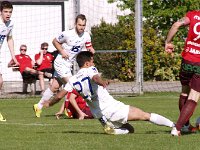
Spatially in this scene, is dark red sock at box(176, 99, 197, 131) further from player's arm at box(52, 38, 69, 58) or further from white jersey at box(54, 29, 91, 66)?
white jersey at box(54, 29, 91, 66)

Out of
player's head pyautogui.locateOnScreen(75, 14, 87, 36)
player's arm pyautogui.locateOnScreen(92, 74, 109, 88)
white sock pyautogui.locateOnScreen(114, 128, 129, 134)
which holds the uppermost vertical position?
player's head pyautogui.locateOnScreen(75, 14, 87, 36)

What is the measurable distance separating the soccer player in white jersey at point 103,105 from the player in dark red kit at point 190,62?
0.43 meters

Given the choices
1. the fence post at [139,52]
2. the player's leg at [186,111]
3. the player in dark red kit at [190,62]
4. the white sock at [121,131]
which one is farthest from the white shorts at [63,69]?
the fence post at [139,52]

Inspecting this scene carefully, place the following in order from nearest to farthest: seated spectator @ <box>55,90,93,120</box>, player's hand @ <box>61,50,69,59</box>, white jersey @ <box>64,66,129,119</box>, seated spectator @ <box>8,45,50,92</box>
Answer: white jersey @ <box>64,66,129,119</box> < player's hand @ <box>61,50,69,59</box> < seated spectator @ <box>55,90,93,120</box> < seated spectator @ <box>8,45,50,92</box>

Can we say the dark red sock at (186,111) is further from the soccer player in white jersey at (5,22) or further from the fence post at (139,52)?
the fence post at (139,52)

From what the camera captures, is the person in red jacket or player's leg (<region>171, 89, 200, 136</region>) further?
the person in red jacket

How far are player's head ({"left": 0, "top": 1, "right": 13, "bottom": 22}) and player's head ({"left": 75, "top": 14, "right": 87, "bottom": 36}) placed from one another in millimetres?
1329

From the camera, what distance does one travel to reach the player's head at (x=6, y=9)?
16106mm

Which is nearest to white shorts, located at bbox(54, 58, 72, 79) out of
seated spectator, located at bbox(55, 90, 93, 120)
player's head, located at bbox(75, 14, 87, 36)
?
seated spectator, located at bbox(55, 90, 93, 120)

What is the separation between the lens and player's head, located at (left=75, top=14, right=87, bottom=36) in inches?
655

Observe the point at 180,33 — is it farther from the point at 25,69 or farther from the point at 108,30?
the point at 25,69

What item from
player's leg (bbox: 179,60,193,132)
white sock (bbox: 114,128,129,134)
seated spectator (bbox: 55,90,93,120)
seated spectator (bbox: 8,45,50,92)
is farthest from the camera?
seated spectator (bbox: 8,45,50,92)

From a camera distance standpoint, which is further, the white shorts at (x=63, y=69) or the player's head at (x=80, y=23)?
the white shorts at (x=63, y=69)

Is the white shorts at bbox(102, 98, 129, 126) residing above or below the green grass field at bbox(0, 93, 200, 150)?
above
